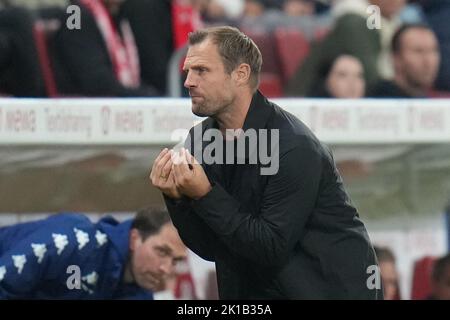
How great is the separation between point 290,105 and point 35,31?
66.8 inches

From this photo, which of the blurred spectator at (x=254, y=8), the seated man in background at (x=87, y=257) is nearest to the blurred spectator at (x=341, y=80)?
the seated man in background at (x=87, y=257)

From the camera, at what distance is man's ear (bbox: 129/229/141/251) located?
215 inches

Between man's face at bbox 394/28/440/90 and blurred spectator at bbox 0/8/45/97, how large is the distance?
1961 mm

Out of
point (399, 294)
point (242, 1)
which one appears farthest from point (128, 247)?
point (242, 1)

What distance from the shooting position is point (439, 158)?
6020 mm

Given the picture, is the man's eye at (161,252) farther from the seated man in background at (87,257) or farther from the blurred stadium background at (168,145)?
the blurred stadium background at (168,145)

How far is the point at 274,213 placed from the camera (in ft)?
12.8

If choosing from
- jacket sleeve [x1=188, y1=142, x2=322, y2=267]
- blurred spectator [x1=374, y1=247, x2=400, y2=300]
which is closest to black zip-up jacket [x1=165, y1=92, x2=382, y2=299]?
jacket sleeve [x1=188, y1=142, x2=322, y2=267]

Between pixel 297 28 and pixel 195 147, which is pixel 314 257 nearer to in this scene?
pixel 195 147

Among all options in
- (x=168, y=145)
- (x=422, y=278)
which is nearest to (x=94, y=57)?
(x=168, y=145)

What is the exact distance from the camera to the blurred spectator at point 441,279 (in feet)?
19.6

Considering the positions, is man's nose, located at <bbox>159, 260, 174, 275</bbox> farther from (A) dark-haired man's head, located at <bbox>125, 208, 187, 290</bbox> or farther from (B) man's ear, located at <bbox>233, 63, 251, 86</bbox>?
(B) man's ear, located at <bbox>233, 63, 251, 86</bbox>

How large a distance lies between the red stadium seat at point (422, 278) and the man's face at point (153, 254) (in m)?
1.23

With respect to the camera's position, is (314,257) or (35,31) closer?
(314,257)
